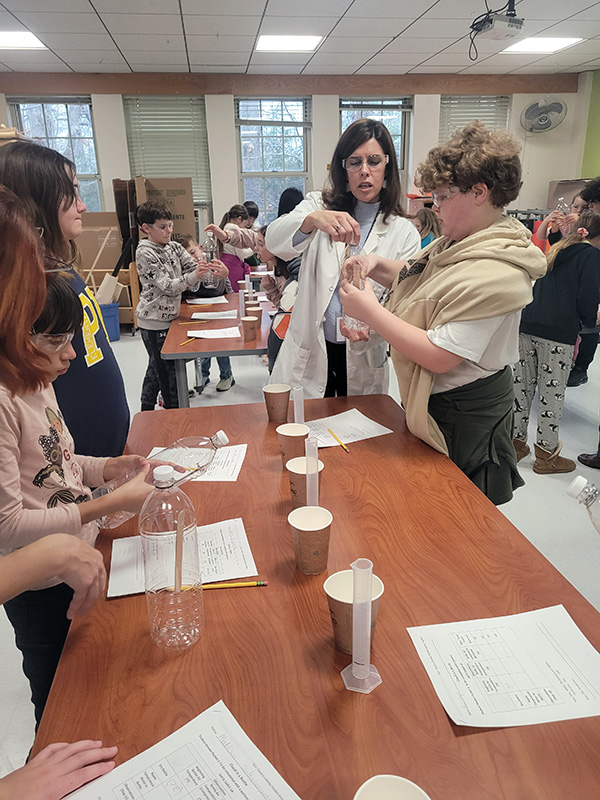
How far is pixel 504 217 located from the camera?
1476 millimetres

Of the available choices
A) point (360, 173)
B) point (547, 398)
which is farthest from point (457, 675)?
point (547, 398)

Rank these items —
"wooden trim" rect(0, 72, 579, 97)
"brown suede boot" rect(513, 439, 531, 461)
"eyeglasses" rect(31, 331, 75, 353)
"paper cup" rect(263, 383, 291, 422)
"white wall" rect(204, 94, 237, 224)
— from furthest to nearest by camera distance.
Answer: "white wall" rect(204, 94, 237, 224) < "wooden trim" rect(0, 72, 579, 97) < "brown suede boot" rect(513, 439, 531, 461) < "paper cup" rect(263, 383, 291, 422) < "eyeglasses" rect(31, 331, 75, 353)

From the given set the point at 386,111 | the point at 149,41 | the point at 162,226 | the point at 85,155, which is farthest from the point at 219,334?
the point at 386,111

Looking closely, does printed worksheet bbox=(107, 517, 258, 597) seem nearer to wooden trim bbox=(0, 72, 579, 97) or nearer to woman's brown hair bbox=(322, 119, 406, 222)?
woman's brown hair bbox=(322, 119, 406, 222)

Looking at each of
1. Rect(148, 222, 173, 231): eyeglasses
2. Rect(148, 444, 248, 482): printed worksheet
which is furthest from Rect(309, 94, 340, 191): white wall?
Rect(148, 444, 248, 482): printed worksheet

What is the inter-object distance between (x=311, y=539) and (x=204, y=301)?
3477mm

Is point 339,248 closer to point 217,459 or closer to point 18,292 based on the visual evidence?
point 217,459

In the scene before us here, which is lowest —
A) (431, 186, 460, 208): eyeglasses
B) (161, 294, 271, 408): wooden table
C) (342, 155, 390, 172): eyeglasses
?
(161, 294, 271, 408): wooden table

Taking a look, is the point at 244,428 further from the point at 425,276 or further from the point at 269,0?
the point at 269,0

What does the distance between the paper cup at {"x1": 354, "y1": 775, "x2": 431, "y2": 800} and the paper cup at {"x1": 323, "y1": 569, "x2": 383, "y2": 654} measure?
0.24 metres

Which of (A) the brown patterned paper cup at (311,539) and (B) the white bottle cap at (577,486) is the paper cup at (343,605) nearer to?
(A) the brown patterned paper cup at (311,539)

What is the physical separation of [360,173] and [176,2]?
3853mm

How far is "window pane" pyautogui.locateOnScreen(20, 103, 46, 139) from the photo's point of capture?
701cm

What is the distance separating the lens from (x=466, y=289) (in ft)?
4.30
